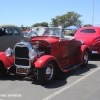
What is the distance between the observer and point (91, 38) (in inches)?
386

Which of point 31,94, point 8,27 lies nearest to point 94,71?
point 31,94

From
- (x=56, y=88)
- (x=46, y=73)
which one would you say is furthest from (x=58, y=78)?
(x=56, y=88)

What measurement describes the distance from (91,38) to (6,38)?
4.12 metres

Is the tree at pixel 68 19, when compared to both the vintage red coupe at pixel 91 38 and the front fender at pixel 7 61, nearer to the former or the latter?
the vintage red coupe at pixel 91 38

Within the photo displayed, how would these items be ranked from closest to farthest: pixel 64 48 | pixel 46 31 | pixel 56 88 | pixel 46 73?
pixel 56 88, pixel 46 73, pixel 64 48, pixel 46 31

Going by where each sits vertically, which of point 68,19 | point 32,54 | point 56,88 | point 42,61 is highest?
point 68,19

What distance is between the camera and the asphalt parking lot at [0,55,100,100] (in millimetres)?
4738

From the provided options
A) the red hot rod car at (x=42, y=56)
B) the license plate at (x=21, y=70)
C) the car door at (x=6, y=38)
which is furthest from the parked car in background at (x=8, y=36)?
the license plate at (x=21, y=70)

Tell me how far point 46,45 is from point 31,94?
6.08 feet

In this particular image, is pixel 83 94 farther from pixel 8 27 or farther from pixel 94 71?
pixel 8 27

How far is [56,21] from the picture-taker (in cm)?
7600

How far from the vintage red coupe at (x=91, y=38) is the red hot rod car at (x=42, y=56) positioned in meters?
1.94

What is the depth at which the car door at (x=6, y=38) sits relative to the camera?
986 centimetres

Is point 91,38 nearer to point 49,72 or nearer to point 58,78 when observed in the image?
point 58,78
